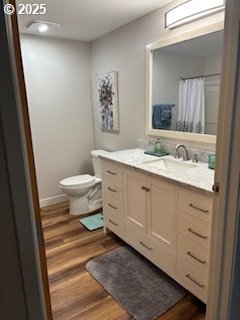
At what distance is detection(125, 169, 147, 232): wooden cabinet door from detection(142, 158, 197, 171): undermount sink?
164 mm

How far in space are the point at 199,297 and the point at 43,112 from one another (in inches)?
110

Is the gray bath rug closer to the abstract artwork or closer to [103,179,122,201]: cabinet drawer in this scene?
[103,179,122,201]: cabinet drawer

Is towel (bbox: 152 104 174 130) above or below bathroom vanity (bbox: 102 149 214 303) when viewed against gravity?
above

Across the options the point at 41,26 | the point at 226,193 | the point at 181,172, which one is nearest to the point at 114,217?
the point at 181,172

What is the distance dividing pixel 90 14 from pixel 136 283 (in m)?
2.55

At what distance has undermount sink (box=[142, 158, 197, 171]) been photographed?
2.17 m

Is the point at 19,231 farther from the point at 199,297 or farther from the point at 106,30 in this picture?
the point at 106,30

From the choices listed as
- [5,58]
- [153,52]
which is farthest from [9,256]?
[153,52]

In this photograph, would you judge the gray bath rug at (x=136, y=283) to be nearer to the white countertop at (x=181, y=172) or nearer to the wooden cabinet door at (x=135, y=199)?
the wooden cabinet door at (x=135, y=199)

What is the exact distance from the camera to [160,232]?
6.28 feet

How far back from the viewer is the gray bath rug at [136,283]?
5.62ft

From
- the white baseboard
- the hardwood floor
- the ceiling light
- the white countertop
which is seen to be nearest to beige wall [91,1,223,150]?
the white countertop

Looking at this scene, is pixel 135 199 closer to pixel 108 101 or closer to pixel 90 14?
pixel 108 101

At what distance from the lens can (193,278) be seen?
167 cm
